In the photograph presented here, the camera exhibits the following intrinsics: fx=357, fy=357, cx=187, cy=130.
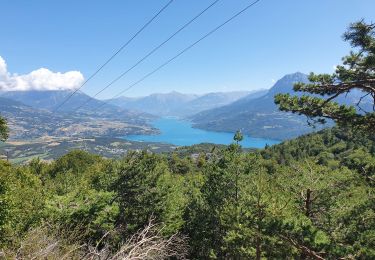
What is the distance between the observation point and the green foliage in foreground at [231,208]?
37.1ft

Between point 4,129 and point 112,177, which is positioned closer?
point 4,129

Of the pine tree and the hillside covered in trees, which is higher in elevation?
the pine tree

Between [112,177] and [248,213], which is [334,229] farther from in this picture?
[112,177]

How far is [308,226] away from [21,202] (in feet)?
60.7

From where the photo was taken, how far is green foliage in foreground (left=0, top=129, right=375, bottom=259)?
1130 centimetres

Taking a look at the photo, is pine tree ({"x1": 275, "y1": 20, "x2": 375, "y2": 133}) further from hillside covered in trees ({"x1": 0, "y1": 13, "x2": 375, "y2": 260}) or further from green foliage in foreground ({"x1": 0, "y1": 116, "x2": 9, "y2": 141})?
green foliage in foreground ({"x1": 0, "y1": 116, "x2": 9, "y2": 141})

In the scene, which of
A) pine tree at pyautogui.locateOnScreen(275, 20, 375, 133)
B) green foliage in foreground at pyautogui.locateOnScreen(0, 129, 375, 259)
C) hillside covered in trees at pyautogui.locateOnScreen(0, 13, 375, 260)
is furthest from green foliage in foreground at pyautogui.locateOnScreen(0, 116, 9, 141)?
pine tree at pyautogui.locateOnScreen(275, 20, 375, 133)

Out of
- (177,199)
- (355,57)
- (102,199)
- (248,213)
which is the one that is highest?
(355,57)

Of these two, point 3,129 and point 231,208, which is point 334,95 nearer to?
point 231,208

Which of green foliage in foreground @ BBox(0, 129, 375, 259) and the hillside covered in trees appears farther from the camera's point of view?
green foliage in foreground @ BBox(0, 129, 375, 259)

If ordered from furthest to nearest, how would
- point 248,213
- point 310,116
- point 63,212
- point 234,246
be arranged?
point 63,212 < point 234,246 < point 248,213 < point 310,116

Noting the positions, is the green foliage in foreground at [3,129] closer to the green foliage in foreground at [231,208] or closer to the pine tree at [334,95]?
the green foliage in foreground at [231,208]

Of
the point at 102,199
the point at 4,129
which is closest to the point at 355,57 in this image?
the point at 4,129

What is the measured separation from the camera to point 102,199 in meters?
21.8
